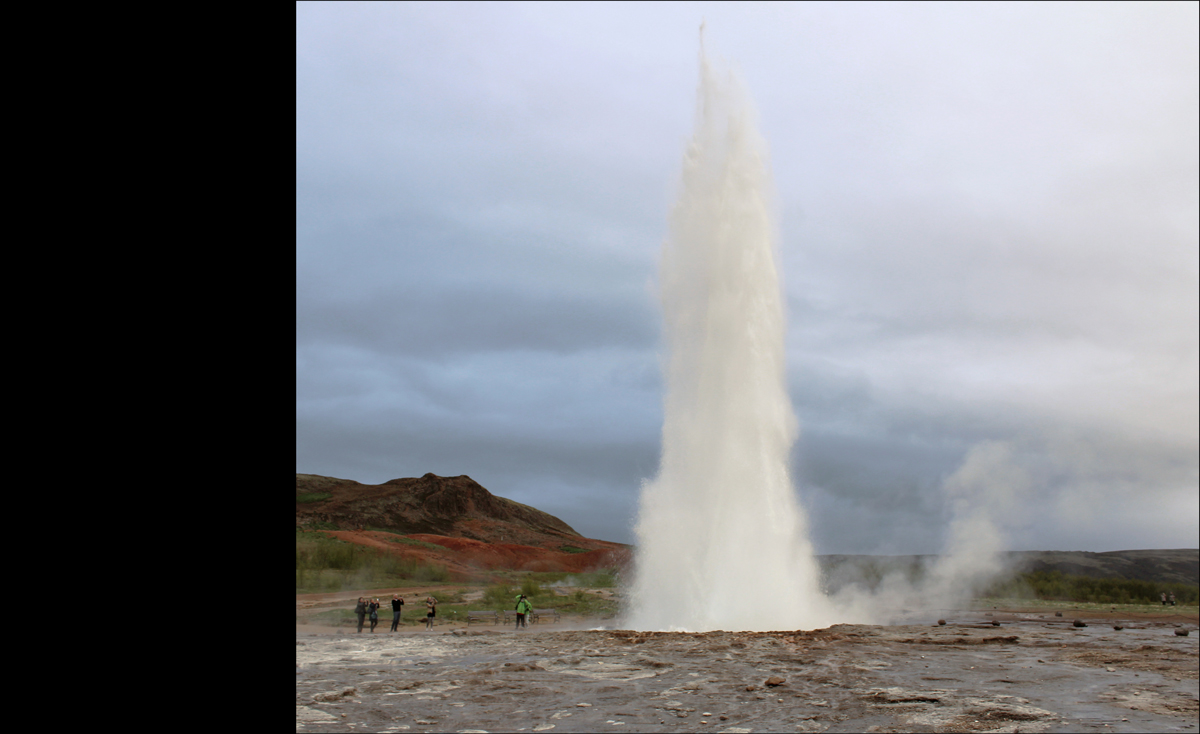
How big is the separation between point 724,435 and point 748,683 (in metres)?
10.5

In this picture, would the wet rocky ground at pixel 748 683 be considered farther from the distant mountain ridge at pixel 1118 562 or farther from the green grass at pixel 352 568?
the distant mountain ridge at pixel 1118 562

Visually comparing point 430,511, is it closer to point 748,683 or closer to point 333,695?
point 333,695

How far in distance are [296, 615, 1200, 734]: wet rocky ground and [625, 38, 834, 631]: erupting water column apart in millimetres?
2318

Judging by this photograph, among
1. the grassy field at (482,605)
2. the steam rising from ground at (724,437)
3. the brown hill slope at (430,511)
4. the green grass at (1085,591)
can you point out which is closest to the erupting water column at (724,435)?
the steam rising from ground at (724,437)

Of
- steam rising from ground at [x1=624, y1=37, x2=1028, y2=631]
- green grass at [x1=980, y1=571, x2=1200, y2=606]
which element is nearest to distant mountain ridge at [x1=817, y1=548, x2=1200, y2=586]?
green grass at [x1=980, y1=571, x2=1200, y2=606]

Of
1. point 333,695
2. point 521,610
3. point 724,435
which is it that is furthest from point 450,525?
point 333,695

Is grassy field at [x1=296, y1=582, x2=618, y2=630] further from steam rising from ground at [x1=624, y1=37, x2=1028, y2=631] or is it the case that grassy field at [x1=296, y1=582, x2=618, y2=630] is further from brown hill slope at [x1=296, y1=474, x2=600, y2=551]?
brown hill slope at [x1=296, y1=474, x2=600, y2=551]

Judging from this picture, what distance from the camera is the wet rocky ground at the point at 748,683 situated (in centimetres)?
975

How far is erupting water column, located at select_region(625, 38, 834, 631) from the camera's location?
21.0 m

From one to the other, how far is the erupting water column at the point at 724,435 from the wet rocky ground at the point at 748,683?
2.32 meters

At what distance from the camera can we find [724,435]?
22172mm
